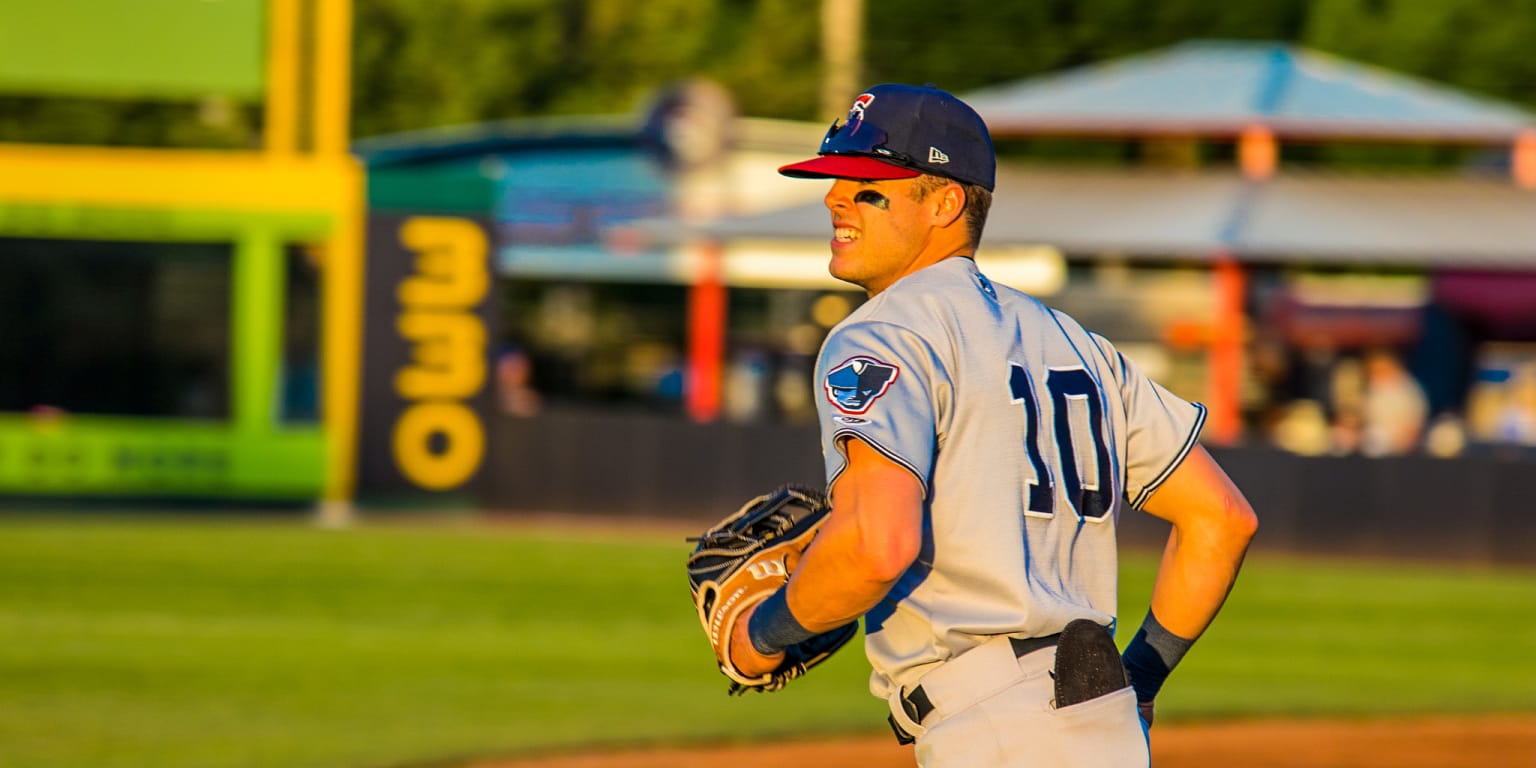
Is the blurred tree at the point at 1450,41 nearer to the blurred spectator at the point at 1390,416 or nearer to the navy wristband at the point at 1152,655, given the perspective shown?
the blurred spectator at the point at 1390,416

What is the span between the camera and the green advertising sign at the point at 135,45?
1830cm

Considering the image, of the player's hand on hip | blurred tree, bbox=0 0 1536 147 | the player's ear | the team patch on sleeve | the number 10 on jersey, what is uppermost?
blurred tree, bbox=0 0 1536 147

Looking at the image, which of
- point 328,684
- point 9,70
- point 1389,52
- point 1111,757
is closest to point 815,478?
point 328,684

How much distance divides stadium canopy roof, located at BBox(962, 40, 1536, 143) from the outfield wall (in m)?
6.09

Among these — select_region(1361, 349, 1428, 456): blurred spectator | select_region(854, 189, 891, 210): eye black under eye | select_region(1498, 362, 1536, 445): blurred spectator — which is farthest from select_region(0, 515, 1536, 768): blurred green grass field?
select_region(854, 189, 891, 210): eye black under eye

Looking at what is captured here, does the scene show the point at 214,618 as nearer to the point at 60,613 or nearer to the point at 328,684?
the point at 60,613

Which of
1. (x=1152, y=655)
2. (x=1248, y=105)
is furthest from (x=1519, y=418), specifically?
(x=1152, y=655)

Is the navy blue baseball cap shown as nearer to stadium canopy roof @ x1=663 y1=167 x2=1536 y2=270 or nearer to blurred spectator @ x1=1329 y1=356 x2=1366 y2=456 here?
stadium canopy roof @ x1=663 y1=167 x2=1536 y2=270

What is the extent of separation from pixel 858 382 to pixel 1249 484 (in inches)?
562

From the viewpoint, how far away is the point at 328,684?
395 inches

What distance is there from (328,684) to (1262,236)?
43.0ft

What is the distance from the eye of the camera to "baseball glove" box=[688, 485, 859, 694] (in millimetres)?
2965

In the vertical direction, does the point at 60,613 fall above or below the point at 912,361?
below

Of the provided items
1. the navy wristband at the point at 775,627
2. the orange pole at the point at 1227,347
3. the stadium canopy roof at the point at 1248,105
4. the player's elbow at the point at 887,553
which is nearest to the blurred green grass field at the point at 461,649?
the orange pole at the point at 1227,347
